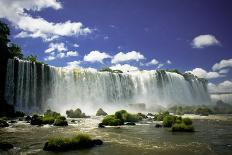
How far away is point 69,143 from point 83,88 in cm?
4927

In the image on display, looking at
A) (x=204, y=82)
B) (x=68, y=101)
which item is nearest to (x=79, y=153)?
(x=68, y=101)

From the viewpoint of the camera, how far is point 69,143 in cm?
1877

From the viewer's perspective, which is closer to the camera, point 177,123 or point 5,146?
point 5,146

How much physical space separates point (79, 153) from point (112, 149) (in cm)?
234

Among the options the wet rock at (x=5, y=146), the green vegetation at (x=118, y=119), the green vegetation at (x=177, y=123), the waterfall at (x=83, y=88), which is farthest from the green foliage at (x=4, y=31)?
the wet rock at (x=5, y=146)

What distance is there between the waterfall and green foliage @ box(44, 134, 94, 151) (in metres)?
37.3

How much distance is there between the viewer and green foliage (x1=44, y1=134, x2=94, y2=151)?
17984mm

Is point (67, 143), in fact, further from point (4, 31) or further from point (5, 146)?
point (4, 31)

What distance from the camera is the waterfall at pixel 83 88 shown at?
5578 cm

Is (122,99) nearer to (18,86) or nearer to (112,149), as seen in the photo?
(18,86)

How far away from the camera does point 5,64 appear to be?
54688 mm

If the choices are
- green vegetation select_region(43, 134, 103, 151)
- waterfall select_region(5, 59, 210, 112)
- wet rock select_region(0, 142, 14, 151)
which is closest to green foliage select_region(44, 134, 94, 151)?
green vegetation select_region(43, 134, 103, 151)

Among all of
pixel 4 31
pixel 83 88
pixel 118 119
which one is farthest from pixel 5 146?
pixel 4 31

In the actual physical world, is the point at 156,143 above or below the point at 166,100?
below
